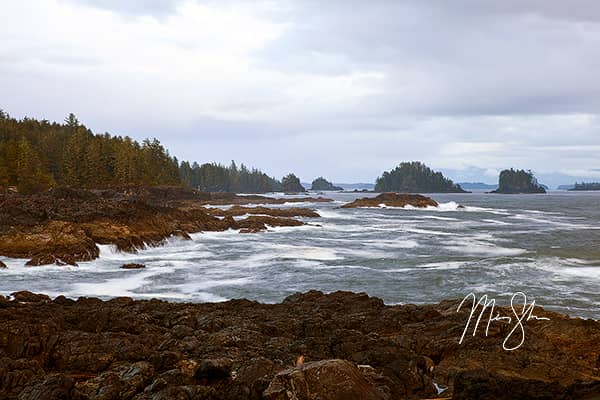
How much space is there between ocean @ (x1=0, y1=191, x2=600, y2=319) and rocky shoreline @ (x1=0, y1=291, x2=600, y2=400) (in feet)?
17.7

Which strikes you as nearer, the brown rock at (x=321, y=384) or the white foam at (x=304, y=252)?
the brown rock at (x=321, y=384)

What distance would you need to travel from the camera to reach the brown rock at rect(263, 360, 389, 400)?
18.5 ft

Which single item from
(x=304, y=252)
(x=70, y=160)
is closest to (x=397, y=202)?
(x=70, y=160)

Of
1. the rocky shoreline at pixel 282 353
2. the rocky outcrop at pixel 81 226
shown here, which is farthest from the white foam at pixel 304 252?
the rocky shoreline at pixel 282 353

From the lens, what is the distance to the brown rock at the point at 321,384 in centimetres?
564

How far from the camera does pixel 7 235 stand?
27.4m

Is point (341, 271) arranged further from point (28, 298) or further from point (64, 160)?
point (64, 160)

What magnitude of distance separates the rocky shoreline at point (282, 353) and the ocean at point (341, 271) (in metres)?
5.41

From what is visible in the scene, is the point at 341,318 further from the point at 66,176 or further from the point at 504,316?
the point at 66,176

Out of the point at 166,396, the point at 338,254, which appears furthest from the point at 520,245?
the point at 166,396

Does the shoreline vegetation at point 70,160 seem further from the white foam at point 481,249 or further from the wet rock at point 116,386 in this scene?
the wet rock at point 116,386

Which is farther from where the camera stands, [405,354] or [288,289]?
[288,289]

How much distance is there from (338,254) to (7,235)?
1875cm

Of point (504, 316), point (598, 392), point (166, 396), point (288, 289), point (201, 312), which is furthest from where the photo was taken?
point (288, 289)
